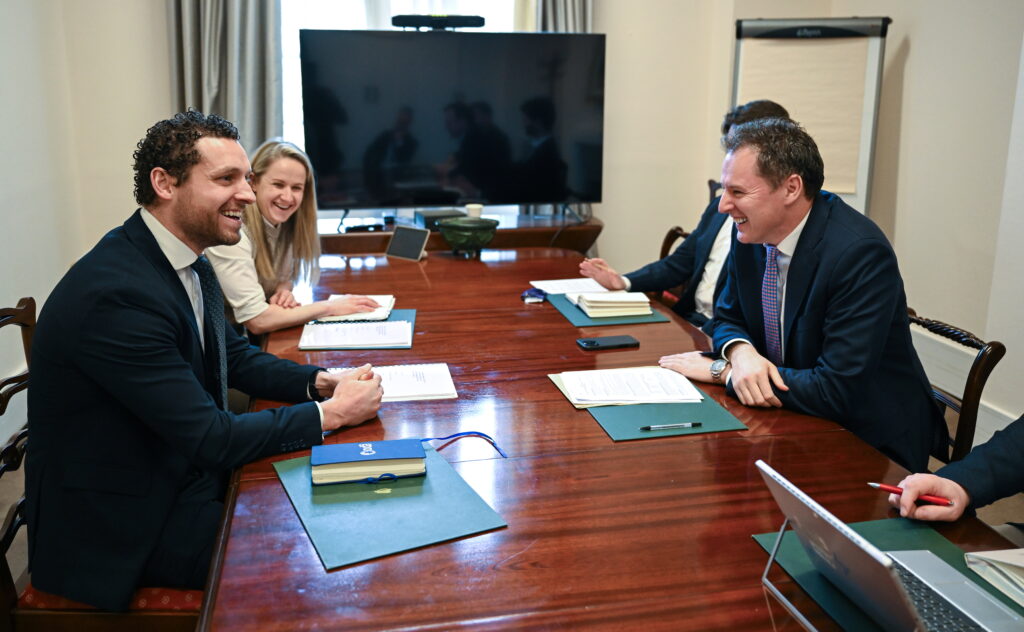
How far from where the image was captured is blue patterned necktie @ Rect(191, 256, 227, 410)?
1763 millimetres

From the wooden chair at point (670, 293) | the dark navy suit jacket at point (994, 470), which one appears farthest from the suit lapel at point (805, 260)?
the wooden chair at point (670, 293)

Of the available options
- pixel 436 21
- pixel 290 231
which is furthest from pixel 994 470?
pixel 436 21

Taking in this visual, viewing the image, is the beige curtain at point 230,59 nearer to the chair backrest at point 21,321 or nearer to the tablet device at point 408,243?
the tablet device at point 408,243

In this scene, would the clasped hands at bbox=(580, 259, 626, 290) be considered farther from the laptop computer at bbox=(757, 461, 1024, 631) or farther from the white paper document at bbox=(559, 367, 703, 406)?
the laptop computer at bbox=(757, 461, 1024, 631)

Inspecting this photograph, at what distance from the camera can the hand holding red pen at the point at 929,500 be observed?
1.27 metres

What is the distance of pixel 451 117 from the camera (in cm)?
429

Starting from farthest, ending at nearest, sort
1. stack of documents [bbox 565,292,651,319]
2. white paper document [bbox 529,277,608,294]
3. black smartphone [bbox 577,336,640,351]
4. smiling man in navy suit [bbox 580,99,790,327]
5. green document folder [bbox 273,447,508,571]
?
smiling man in navy suit [bbox 580,99,790,327]
white paper document [bbox 529,277,608,294]
stack of documents [bbox 565,292,651,319]
black smartphone [bbox 577,336,640,351]
green document folder [bbox 273,447,508,571]

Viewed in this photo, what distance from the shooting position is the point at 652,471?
1.46 metres

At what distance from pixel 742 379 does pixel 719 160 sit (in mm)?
3187

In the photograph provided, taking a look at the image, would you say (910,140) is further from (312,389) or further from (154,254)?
(154,254)

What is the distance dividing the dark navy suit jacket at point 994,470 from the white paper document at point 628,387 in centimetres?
55

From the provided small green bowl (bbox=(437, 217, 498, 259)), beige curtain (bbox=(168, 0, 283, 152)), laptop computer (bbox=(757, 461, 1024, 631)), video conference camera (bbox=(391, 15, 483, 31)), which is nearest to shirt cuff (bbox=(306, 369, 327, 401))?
laptop computer (bbox=(757, 461, 1024, 631))

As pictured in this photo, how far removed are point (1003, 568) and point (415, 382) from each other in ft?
3.87

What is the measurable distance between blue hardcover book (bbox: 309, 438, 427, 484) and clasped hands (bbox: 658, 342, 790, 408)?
760mm
